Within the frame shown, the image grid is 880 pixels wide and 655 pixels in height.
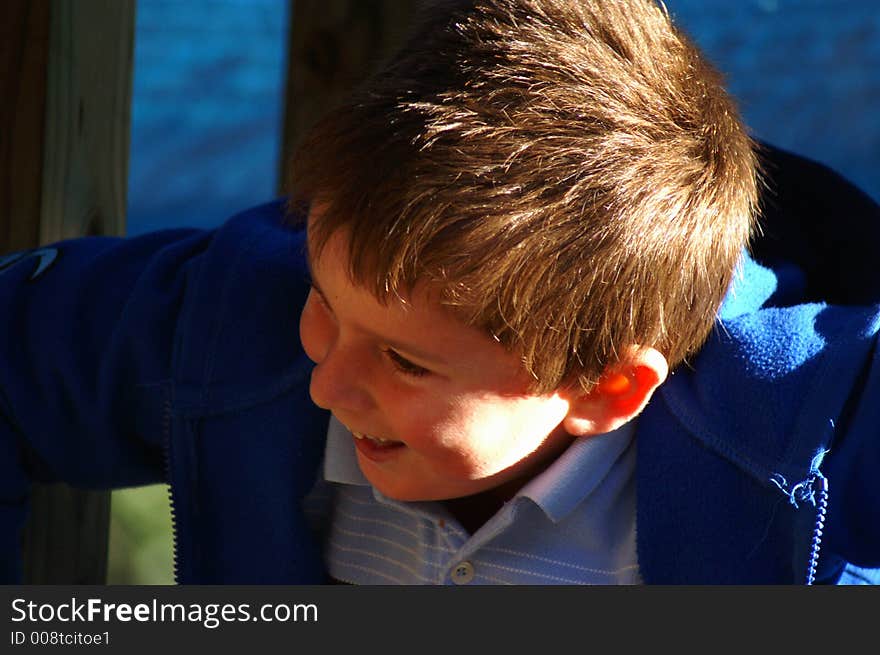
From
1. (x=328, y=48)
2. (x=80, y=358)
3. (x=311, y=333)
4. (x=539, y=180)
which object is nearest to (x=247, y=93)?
(x=328, y=48)

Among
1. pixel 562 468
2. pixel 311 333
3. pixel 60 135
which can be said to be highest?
pixel 60 135

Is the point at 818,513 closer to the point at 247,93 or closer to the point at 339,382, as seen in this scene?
the point at 339,382

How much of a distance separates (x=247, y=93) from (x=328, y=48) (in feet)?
3.63

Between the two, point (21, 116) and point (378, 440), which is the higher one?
point (21, 116)

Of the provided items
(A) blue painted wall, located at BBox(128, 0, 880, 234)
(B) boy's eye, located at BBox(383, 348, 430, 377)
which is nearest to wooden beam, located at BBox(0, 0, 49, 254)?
(B) boy's eye, located at BBox(383, 348, 430, 377)

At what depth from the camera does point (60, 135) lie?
4.27ft

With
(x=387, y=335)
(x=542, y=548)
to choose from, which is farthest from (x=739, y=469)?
(x=387, y=335)

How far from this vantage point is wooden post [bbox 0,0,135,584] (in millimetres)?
1267

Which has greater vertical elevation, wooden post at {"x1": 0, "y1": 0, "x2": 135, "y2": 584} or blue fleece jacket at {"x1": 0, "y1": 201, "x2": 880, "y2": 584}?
wooden post at {"x1": 0, "y1": 0, "x2": 135, "y2": 584}

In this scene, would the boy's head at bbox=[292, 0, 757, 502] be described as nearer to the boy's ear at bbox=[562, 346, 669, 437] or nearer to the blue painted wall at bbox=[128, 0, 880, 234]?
the boy's ear at bbox=[562, 346, 669, 437]

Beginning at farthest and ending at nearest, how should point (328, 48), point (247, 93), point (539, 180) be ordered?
point (247, 93) < point (328, 48) < point (539, 180)

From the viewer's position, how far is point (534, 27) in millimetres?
1067

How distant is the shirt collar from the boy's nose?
178 millimetres

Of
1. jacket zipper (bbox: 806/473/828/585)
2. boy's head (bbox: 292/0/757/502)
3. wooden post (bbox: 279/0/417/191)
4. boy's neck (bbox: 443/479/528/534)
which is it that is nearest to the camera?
boy's head (bbox: 292/0/757/502)
